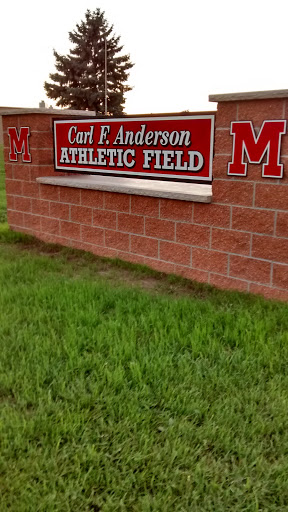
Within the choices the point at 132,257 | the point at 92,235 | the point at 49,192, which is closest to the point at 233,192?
the point at 132,257

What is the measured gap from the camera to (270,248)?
16.4ft

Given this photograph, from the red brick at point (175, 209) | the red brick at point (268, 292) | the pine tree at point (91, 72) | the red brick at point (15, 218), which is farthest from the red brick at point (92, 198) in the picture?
the pine tree at point (91, 72)

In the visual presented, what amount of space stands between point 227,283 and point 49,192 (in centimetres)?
322

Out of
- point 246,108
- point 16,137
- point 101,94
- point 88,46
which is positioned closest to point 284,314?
point 246,108

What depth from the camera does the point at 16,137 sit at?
816cm

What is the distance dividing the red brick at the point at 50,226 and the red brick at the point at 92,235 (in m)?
0.59

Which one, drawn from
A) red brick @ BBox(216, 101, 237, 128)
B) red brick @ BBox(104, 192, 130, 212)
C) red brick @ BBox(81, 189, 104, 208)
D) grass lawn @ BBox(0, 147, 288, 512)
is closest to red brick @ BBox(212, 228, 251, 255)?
grass lawn @ BBox(0, 147, 288, 512)

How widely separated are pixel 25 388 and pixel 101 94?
53657 millimetres

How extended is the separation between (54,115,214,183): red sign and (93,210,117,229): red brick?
0.49m

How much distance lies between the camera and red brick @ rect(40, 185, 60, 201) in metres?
7.44

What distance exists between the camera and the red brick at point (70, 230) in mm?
7176

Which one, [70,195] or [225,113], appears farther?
[70,195]

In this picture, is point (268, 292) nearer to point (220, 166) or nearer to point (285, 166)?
point (285, 166)

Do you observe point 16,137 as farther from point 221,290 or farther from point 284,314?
point 284,314
